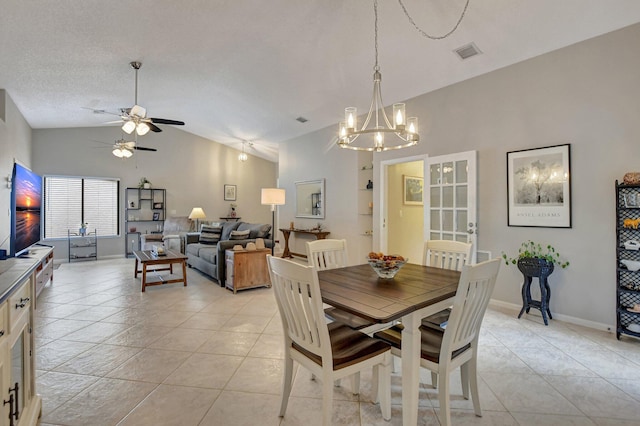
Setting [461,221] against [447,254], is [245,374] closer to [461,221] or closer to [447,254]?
[447,254]

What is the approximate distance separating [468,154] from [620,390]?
271 centimetres

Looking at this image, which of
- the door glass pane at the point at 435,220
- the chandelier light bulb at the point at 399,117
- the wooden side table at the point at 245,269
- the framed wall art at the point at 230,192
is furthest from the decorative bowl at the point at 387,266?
the framed wall art at the point at 230,192

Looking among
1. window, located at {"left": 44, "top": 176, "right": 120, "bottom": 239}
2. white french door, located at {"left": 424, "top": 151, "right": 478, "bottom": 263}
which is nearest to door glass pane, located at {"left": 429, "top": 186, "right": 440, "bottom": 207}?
white french door, located at {"left": 424, "top": 151, "right": 478, "bottom": 263}

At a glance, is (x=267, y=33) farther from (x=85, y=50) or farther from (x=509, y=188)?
(x=509, y=188)

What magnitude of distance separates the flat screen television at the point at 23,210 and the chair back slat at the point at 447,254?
353 cm

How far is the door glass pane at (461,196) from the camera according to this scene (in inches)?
161

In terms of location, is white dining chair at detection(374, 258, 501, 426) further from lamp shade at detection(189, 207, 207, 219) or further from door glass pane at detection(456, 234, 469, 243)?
lamp shade at detection(189, 207, 207, 219)

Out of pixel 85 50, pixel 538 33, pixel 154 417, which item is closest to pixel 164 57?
pixel 85 50

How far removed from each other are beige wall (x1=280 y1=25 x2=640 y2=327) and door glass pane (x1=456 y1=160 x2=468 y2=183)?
174 millimetres

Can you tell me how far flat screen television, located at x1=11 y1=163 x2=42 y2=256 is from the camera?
2.66 metres

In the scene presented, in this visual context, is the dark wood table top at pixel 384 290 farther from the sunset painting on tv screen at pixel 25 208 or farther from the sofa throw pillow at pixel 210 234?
the sofa throw pillow at pixel 210 234

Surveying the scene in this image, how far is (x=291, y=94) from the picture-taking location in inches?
199

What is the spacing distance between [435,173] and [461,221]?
766 mm

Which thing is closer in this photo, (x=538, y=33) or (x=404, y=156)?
(x=538, y=33)
